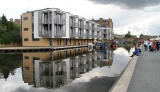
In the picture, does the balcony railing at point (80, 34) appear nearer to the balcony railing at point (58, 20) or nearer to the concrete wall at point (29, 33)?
Result: the balcony railing at point (58, 20)

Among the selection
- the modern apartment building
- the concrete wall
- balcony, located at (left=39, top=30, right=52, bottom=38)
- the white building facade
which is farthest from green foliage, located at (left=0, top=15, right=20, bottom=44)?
balcony, located at (left=39, top=30, right=52, bottom=38)

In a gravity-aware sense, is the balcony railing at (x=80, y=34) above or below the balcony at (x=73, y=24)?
below

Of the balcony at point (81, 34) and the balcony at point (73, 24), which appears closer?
the balcony at point (73, 24)

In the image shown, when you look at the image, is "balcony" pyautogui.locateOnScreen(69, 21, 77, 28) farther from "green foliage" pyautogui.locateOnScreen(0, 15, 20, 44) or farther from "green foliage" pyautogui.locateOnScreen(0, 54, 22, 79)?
"green foliage" pyautogui.locateOnScreen(0, 54, 22, 79)

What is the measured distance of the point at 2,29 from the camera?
52125 mm

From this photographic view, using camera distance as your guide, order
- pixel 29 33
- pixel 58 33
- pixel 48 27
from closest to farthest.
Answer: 1. pixel 48 27
2. pixel 58 33
3. pixel 29 33

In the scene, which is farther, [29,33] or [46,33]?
[29,33]

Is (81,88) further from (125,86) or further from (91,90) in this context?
(125,86)

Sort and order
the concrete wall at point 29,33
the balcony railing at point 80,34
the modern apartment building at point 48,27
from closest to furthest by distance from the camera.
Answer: the modern apartment building at point 48,27
the concrete wall at point 29,33
the balcony railing at point 80,34

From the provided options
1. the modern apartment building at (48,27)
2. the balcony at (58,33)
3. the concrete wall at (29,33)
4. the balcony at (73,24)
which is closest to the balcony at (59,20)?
the modern apartment building at (48,27)

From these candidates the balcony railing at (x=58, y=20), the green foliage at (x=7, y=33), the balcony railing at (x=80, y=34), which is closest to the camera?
the balcony railing at (x=58, y=20)

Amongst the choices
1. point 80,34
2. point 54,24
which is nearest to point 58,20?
point 54,24

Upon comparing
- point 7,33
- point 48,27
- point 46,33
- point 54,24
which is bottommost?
point 46,33

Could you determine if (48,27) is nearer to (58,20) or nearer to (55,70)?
(58,20)
